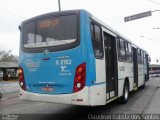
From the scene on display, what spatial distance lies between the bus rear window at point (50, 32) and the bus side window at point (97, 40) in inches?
23.5

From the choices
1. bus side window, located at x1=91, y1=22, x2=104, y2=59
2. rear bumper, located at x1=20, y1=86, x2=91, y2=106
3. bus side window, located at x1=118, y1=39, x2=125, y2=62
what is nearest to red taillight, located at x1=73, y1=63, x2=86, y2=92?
rear bumper, located at x1=20, y1=86, x2=91, y2=106

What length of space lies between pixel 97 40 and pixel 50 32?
4.79 feet

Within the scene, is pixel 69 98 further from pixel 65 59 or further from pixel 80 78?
pixel 65 59

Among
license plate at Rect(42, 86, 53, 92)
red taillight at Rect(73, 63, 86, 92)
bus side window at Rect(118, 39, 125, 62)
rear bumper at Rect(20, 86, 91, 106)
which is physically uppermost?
bus side window at Rect(118, 39, 125, 62)

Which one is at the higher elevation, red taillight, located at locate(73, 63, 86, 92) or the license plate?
red taillight, located at locate(73, 63, 86, 92)

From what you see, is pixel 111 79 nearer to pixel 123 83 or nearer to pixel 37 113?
pixel 123 83

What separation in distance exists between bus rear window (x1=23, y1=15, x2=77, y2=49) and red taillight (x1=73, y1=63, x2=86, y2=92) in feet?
2.67

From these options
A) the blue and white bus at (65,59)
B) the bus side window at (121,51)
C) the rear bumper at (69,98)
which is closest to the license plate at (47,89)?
the blue and white bus at (65,59)

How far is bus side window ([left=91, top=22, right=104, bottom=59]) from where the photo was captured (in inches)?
290

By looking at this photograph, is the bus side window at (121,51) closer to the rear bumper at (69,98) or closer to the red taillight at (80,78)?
the red taillight at (80,78)

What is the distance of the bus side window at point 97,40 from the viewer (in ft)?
24.2

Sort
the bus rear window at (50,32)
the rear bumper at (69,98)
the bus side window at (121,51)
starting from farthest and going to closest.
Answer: the bus side window at (121,51) → the bus rear window at (50,32) → the rear bumper at (69,98)

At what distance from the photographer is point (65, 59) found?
7109mm

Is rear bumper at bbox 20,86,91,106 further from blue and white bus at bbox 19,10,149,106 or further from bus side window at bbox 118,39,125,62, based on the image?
bus side window at bbox 118,39,125,62
